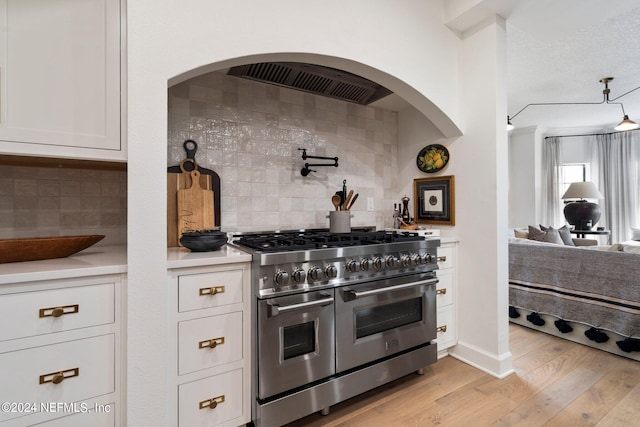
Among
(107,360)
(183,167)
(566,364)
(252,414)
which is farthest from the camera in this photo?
(566,364)

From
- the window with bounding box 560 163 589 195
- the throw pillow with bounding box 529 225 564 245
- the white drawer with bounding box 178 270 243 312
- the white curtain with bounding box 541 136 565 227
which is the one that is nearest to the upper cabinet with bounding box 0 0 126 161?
the white drawer with bounding box 178 270 243 312

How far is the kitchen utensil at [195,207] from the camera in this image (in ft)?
5.87

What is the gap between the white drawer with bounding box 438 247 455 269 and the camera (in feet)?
7.26

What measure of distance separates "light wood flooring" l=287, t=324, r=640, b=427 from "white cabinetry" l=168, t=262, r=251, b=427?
18.0 inches

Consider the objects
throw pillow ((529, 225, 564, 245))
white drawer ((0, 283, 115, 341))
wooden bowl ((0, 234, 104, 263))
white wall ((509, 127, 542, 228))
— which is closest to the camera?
white drawer ((0, 283, 115, 341))

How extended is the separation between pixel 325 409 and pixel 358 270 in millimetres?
780

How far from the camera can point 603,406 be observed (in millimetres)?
1721

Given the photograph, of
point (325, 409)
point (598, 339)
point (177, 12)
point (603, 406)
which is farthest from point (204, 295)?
point (598, 339)

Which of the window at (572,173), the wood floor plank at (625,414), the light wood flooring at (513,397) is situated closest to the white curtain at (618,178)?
the window at (572,173)

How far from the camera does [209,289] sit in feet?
4.46

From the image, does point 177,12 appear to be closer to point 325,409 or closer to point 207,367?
point 207,367

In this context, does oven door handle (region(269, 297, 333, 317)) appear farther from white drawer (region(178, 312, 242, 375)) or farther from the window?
the window

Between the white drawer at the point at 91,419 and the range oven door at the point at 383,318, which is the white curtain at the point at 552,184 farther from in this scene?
the white drawer at the point at 91,419

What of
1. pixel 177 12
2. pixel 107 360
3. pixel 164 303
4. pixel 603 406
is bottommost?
pixel 603 406
